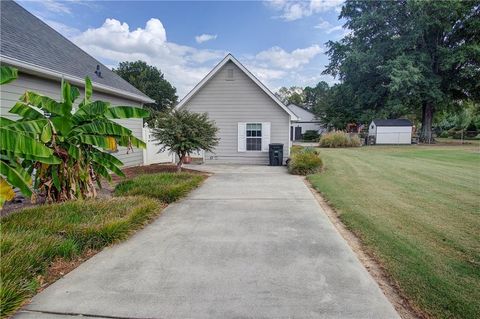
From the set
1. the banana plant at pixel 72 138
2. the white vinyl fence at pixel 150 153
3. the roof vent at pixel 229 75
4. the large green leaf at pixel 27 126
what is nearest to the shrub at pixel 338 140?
the roof vent at pixel 229 75

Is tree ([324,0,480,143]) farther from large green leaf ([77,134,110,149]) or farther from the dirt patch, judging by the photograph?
large green leaf ([77,134,110,149])

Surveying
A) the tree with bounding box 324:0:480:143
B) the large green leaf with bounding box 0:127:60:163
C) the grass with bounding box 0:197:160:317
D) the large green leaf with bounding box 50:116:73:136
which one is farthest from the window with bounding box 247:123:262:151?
the tree with bounding box 324:0:480:143

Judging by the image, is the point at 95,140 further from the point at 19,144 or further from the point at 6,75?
the point at 6,75

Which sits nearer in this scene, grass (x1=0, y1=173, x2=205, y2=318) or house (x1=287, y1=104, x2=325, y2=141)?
grass (x1=0, y1=173, x2=205, y2=318)

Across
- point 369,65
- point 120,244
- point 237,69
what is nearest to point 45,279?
point 120,244

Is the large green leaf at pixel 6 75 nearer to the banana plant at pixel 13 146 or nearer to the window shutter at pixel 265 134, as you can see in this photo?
the banana plant at pixel 13 146

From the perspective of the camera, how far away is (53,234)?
3.87m

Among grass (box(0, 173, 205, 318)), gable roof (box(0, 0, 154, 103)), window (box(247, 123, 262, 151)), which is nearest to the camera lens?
grass (box(0, 173, 205, 318))

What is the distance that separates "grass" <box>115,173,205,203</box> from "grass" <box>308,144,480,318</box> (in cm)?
381

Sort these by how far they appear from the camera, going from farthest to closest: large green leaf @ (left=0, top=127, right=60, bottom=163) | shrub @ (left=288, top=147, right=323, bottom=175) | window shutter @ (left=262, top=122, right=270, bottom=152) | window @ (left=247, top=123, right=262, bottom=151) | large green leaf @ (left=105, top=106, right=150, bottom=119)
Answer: window @ (left=247, top=123, right=262, bottom=151), window shutter @ (left=262, top=122, right=270, bottom=152), shrub @ (left=288, top=147, right=323, bottom=175), large green leaf @ (left=105, top=106, right=150, bottom=119), large green leaf @ (left=0, top=127, right=60, bottom=163)

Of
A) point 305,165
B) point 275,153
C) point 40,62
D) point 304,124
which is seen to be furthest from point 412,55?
point 40,62

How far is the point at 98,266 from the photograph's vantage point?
11.2 ft

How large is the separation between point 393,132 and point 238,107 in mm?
24491

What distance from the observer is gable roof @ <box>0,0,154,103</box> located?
6.68 metres
